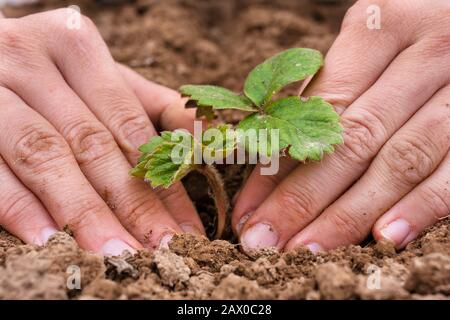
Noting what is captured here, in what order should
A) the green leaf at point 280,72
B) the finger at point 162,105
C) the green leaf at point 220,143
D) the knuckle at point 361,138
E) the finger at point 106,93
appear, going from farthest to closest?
the finger at point 162,105 < the finger at point 106,93 < the green leaf at point 280,72 < the knuckle at point 361,138 < the green leaf at point 220,143

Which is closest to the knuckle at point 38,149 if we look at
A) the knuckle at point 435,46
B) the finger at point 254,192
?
the finger at point 254,192

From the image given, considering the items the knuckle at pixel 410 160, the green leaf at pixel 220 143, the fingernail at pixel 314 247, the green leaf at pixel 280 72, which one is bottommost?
the fingernail at pixel 314 247

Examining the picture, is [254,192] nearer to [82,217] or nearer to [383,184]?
[383,184]

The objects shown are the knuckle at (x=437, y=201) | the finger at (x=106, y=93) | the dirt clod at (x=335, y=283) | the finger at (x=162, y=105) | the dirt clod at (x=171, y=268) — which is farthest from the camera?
the finger at (x=162, y=105)

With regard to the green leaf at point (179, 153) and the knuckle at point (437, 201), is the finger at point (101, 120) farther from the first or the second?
the knuckle at point (437, 201)

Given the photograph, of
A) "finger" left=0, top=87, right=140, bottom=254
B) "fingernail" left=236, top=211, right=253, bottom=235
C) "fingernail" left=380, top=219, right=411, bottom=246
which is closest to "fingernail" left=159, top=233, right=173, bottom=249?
"finger" left=0, top=87, right=140, bottom=254

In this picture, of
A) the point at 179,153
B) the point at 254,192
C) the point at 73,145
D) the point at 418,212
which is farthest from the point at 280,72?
the point at 73,145
